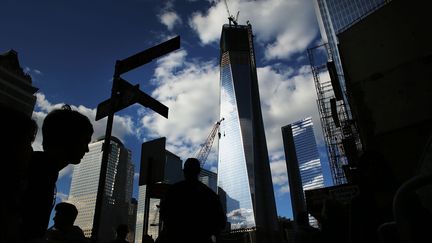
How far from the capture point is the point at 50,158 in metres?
2.32

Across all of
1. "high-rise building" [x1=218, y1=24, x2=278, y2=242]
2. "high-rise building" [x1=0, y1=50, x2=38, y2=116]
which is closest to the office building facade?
"high-rise building" [x1=218, y1=24, x2=278, y2=242]

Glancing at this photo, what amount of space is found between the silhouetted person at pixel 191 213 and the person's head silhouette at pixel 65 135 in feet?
3.81

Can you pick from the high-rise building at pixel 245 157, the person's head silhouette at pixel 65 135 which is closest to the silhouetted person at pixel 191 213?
the person's head silhouette at pixel 65 135

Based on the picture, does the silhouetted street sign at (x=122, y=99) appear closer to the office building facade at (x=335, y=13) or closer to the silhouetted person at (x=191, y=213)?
the silhouetted person at (x=191, y=213)

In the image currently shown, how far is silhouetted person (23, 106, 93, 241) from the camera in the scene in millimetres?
2068

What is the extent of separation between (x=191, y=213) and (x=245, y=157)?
119 meters

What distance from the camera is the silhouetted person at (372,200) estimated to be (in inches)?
107

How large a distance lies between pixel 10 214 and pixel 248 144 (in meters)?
120

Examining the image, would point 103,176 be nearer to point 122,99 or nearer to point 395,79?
point 122,99

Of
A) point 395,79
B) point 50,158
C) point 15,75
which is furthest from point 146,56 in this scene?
point 15,75

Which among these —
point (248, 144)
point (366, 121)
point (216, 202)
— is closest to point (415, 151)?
point (366, 121)

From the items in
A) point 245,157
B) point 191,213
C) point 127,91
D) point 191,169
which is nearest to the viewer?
point 191,213

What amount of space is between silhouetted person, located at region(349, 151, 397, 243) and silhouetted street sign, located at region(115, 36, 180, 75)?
418 cm

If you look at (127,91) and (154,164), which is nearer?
(127,91)
